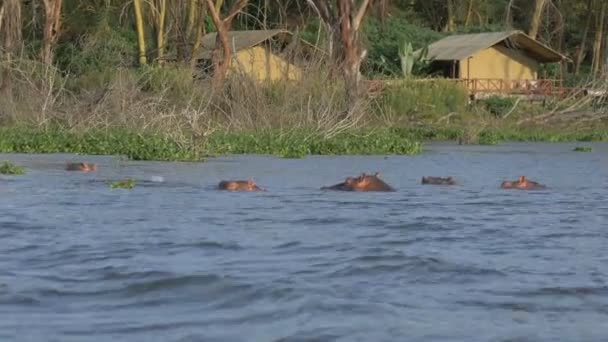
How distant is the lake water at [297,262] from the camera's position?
8.45 meters

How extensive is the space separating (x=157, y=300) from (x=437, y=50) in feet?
152

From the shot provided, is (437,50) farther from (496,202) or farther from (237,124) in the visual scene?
(496,202)

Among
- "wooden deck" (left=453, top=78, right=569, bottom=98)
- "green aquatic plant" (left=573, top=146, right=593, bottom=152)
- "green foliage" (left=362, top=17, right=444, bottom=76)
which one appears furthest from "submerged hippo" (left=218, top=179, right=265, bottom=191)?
"green foliage" (left=362, top=17, right=444, bottom=76)

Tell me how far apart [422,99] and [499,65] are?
15763 mm

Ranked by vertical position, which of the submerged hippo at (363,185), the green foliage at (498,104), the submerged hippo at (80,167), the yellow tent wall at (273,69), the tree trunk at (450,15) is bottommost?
the submerged hippo at (363,185)

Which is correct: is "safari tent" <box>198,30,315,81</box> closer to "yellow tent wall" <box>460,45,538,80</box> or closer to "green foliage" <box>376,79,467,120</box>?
"green foliage" <box>376,79,467,120</box>

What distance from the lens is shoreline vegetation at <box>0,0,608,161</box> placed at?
87.8 ft

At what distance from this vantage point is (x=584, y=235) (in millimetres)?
13414

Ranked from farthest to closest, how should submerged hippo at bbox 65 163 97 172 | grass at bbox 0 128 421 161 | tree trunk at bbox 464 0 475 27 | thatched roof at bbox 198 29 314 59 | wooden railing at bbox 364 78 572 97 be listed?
1. tree trunk at bbox 464 0 475 27
2. wooden railing at bbox 364 78 572 97
3. thatched roof at bbox 198 29 314 59
4. grass at bbox 0 128 421 161
5. submerged hippo at bbox 65 163 97 172

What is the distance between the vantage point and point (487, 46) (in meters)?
52.4

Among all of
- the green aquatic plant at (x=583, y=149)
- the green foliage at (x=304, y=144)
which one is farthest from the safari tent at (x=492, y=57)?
the green foliage at (x=304, y=144)

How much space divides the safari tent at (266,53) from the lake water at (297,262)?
14.7 meters

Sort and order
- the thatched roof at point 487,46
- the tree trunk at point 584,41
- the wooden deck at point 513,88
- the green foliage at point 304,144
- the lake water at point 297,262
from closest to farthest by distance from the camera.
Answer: the lake water at point 297,262, the green foliage at point 304,144, the wooden deck at point 513,88, the thatched roof at point 487,46, the tree trunk at point 584,41

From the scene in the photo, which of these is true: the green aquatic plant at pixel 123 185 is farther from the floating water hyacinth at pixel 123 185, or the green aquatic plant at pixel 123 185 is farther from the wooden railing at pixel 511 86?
the wooden railing at pixel 511 86
